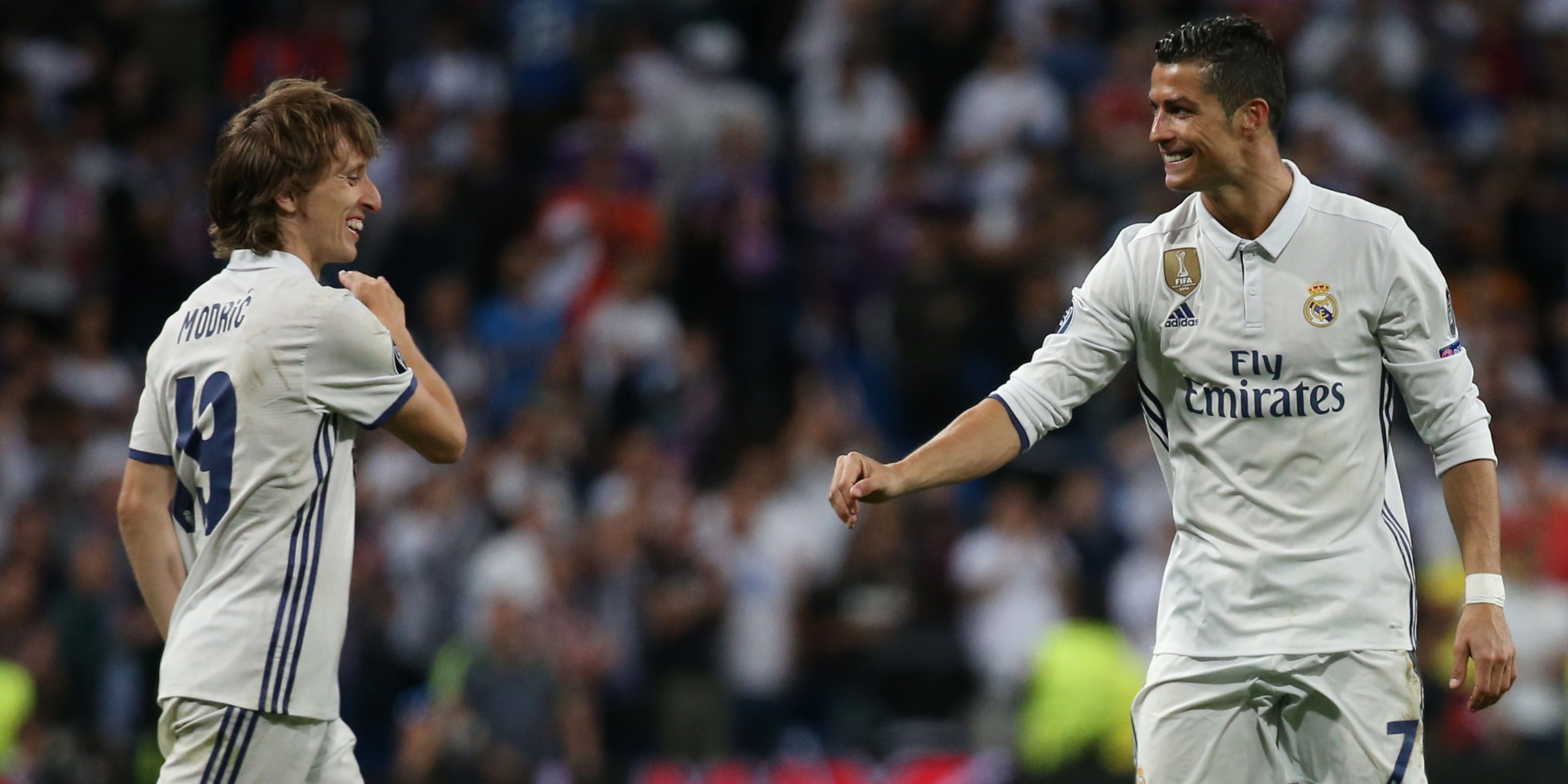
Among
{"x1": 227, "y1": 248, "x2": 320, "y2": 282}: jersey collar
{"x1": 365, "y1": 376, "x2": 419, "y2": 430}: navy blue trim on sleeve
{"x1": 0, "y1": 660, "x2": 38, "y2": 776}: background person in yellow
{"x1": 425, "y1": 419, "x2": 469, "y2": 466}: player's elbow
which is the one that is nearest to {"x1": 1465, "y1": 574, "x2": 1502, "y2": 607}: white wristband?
{"x1": 425, "y1": 419, "x2": 469, "y2": 466}: player's elbow

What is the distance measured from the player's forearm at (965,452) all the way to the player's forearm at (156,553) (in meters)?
1.76

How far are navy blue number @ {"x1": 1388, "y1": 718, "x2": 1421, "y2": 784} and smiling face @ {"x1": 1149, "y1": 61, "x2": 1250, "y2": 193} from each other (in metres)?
1.39

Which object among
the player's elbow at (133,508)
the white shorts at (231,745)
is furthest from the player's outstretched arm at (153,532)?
the white shorts at (231,745)

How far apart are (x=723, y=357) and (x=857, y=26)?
9.05 feet

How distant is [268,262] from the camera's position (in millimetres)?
4406

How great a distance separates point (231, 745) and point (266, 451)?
26.4 inches

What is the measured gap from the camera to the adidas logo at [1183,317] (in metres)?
4.67

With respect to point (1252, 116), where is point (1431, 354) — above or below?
below

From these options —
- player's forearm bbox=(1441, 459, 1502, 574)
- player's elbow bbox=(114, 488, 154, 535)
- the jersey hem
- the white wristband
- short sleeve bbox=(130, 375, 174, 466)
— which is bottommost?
the jersey hem

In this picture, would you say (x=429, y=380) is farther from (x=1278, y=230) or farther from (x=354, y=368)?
(x=1278, y=230)

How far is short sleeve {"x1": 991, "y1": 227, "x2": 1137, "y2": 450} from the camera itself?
4781mm

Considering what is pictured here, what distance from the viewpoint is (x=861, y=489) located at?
4.40 meters

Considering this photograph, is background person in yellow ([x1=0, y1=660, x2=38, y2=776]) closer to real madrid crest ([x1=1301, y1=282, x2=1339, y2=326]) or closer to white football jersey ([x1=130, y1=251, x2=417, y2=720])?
white football jersey ([x1=130, y1=251, x2=417, y2=720])

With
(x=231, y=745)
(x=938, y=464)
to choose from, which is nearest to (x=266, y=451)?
(x=231, y=745)
